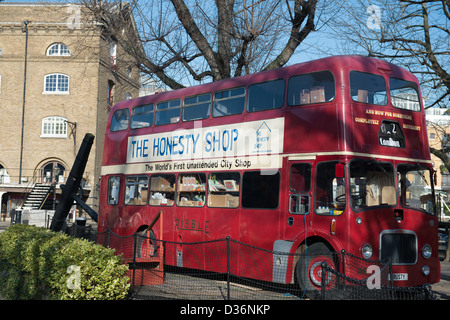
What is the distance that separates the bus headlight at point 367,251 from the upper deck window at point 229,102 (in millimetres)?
4293

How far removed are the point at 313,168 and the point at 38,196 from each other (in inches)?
1110

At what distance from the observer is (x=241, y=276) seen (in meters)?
12.1

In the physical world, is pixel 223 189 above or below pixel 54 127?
below

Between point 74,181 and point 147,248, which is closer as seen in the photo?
point 147,248

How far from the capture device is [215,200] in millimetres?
12953

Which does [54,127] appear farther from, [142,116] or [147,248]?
[147,248]

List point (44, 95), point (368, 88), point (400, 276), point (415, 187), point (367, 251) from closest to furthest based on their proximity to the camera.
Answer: point (367, 251) < point (400, 276) < point (368, 88) < point (415, 187) < point (44, 95)

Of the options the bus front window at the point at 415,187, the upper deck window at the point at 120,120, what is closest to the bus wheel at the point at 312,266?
the bus front window at the point at 415,187

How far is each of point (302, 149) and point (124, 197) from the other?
6.97 metres

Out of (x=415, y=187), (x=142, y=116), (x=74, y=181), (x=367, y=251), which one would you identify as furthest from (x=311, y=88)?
(x=74, y=181)

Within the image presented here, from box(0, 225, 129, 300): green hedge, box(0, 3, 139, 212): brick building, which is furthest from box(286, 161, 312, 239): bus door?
box(0, 3, 139, 212): brick building

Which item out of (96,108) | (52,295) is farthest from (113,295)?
(96,108)

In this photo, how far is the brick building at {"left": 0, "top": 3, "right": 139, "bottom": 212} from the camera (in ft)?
134

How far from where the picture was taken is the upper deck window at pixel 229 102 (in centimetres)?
1255
